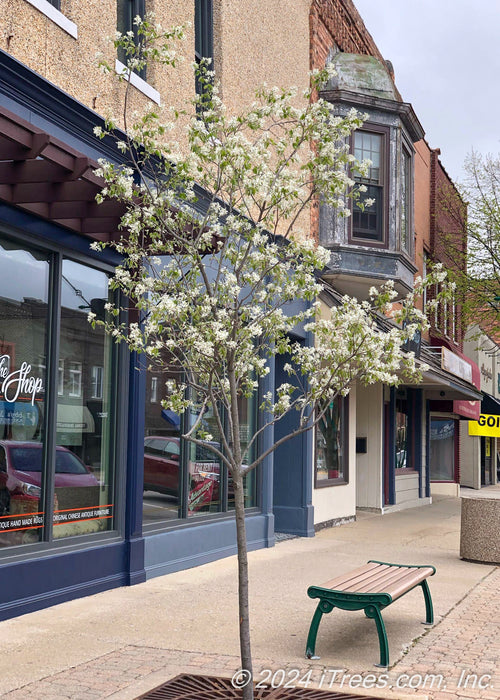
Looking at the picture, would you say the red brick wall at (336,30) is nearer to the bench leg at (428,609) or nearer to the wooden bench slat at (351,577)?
the wooden bench slat at (351,577)

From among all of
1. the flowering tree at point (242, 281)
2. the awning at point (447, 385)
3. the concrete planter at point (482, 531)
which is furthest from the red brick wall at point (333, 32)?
the flowering tree at point (242, 281)

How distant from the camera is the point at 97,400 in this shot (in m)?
8.67

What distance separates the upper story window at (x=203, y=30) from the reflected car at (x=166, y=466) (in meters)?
4.77

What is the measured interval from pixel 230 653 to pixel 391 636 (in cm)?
144

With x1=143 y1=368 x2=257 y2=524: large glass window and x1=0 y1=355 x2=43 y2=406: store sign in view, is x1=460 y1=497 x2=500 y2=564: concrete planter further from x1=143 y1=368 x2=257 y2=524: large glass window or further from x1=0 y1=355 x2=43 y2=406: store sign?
x1=0 y1=355 x2=43 y2=406: store sign

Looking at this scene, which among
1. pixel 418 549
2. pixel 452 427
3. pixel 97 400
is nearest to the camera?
pixel 97 400

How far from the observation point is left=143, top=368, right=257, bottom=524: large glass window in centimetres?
944

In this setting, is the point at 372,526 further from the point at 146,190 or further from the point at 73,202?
the point at 146,190

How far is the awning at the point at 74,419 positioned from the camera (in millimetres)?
8086

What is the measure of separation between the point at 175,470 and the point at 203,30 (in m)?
5.65

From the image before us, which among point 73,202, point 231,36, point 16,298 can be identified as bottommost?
point 16,298

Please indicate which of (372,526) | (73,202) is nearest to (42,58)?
(73,202)

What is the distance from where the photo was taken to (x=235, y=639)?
642 cm

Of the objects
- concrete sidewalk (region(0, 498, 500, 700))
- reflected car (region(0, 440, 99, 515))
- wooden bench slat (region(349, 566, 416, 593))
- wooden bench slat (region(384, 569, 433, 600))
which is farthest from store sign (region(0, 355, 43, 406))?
wooden bench slat (region(384, 569, 433, 600))
